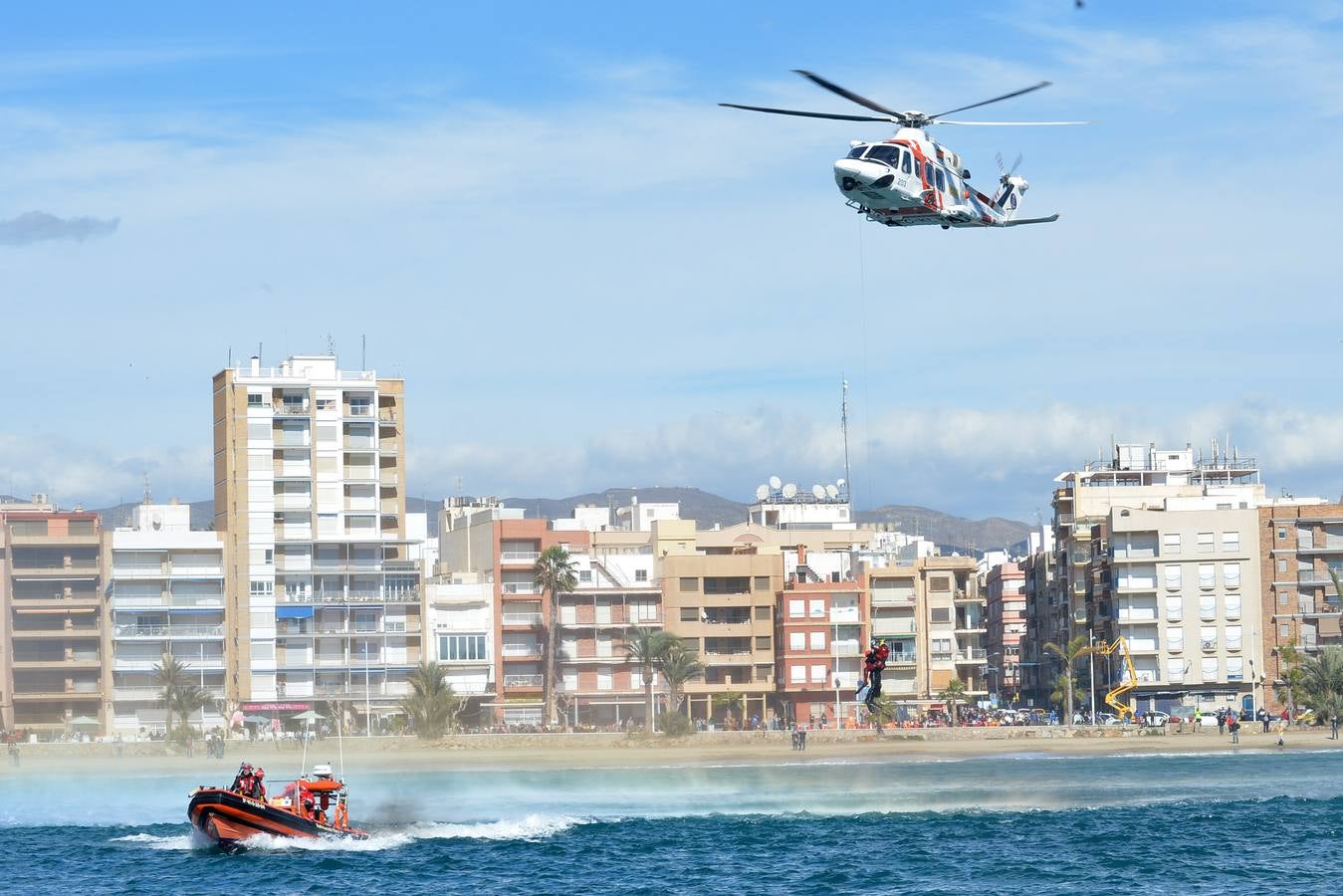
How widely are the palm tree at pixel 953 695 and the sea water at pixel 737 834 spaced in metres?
39.7

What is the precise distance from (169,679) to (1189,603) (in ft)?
272

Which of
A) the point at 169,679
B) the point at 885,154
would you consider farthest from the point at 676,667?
the point at 885,154

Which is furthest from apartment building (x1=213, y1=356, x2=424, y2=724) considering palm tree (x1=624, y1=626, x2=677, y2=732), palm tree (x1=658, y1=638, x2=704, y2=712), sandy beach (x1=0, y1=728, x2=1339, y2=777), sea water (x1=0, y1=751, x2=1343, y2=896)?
sea water (x1=0, y1=751, x2=1343, y2=896)

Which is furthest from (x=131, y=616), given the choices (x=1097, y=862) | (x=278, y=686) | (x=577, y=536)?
(x=1097, y=862)

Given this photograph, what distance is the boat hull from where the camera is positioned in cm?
8531

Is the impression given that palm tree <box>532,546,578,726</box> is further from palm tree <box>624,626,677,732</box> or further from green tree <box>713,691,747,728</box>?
green tree <box>713,691,747,728</box>

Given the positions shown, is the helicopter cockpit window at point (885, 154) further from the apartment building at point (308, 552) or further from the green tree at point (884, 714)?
the apartment building at point (308, 552)

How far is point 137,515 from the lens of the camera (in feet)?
585

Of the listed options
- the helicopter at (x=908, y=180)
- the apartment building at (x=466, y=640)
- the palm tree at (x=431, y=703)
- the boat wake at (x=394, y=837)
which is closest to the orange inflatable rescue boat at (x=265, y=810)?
the boat wake at (x=394, y=837)

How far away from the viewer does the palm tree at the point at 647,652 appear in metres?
170

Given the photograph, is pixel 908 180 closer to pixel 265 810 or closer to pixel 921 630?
pixel 265 810

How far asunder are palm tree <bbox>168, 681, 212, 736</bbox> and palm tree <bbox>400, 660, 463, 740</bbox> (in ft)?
50.9

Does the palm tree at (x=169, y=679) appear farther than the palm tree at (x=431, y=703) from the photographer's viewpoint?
Yes

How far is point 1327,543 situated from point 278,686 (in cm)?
8572
